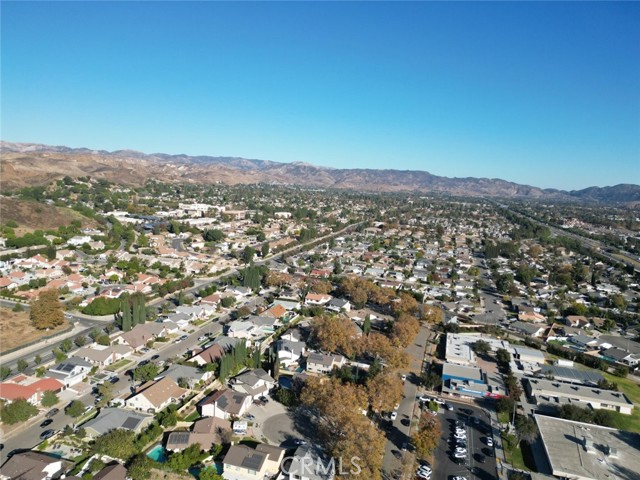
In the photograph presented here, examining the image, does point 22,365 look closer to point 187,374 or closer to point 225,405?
point 187,374

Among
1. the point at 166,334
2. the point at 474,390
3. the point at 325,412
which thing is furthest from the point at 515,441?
the point at 166,334

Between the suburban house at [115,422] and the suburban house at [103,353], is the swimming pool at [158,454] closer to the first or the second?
the suburban house at [115,422]

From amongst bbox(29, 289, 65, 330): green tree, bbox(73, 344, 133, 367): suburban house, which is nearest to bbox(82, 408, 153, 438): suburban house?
bbox(73, 344, 133, 367): suburban house

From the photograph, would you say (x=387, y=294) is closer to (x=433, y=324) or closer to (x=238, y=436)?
(x=433, y=324)

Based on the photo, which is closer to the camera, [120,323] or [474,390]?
[474,390]

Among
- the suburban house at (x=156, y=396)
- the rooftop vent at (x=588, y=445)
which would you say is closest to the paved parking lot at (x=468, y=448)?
the rooftop vent at (x=588, y=445)

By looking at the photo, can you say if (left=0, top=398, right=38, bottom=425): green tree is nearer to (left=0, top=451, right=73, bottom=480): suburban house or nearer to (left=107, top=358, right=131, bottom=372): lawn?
(left=0, top=451, right=73, bottom=480): suburban house

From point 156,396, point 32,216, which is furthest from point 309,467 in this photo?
point 32,216
